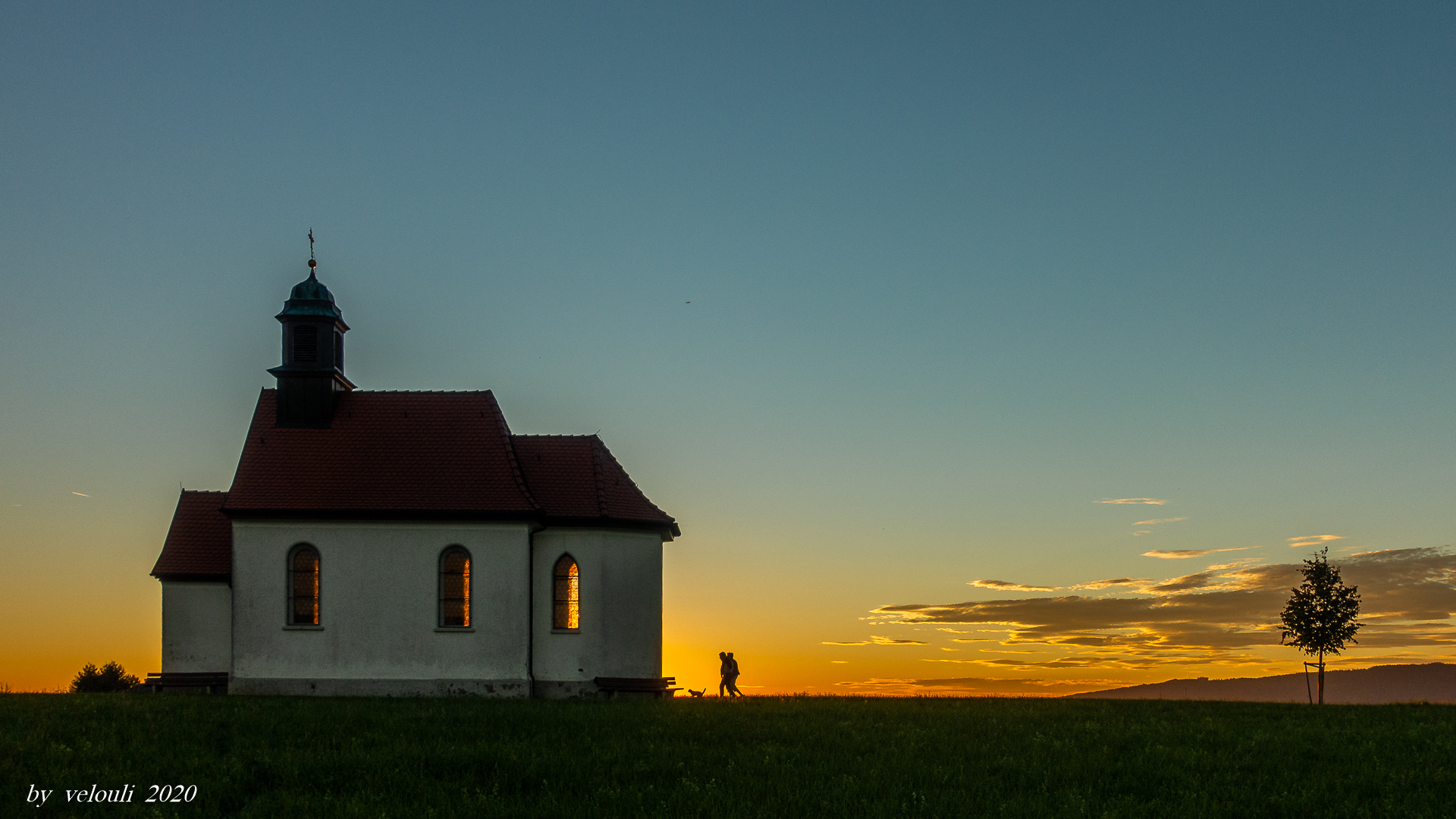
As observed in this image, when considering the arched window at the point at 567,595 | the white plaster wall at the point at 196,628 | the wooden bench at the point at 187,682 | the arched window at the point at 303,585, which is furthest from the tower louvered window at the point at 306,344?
the arched window at the point at 567,595

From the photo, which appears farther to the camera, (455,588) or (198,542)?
(198,542)

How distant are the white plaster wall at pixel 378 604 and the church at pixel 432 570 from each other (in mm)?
43

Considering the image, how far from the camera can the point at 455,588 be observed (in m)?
34.0

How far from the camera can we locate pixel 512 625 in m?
33.7

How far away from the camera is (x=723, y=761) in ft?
53.1

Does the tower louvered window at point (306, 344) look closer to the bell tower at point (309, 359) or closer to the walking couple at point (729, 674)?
the bell tower at point (309, 359)

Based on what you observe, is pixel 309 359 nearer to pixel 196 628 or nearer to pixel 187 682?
pixel 196 628

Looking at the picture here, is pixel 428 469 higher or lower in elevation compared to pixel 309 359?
lower

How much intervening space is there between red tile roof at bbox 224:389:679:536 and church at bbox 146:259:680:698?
62mm

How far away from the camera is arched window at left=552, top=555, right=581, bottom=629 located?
34438 millimetres

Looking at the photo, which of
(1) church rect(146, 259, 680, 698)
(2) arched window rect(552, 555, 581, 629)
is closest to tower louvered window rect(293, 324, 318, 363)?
(1) church rect(146, 259, 680, 698)

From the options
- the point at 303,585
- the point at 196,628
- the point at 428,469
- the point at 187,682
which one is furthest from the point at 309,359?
the point at 187,682

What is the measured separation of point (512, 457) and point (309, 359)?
7.59m

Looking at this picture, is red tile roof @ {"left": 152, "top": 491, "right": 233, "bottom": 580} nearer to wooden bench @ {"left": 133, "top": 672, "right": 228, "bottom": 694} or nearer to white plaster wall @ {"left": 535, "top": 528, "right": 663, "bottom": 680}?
wooden bench @ {"left": 133, "top": 672, "right": 228, "bottom": 694}
